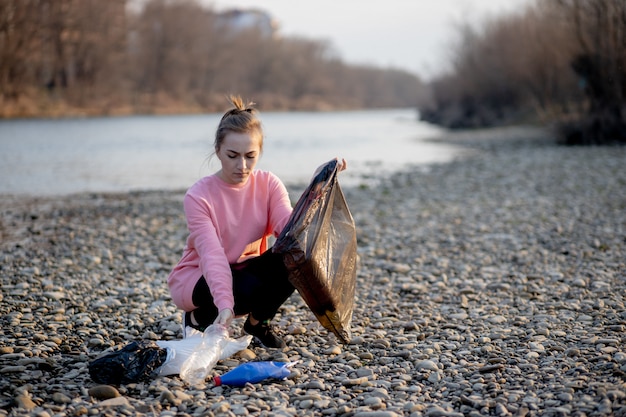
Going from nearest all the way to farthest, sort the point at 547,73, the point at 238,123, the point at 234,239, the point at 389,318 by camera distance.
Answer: the point at 238,123 < the point at 234,239 < the point at 389,318 < the point at 547,73

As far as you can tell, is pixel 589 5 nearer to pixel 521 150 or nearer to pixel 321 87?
pixel 521 150

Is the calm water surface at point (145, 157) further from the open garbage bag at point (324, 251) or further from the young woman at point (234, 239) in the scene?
the open garbage bag at point (324, 251)

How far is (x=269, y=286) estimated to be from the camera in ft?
14.1

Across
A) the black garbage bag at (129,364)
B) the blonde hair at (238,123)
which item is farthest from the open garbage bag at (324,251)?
the black garbage bag at (129,364)

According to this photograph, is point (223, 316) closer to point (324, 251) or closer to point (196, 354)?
point (196, 354)

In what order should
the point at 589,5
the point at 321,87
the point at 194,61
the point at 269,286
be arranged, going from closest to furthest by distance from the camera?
the point at 269,286 < the point at 589,5 < the point at 194,61 < the point at 321,87

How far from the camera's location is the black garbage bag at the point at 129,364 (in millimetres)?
3777

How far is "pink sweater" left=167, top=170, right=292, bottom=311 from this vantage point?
416cm

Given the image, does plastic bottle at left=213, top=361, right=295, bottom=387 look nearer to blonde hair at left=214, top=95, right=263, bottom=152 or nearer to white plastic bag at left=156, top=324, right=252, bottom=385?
white plastic bag at left=156, top=324, right=252, bottom=385

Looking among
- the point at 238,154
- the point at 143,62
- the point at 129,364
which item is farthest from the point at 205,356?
the point at 143,62

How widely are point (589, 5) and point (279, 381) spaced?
69.5 feet

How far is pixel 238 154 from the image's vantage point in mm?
4215

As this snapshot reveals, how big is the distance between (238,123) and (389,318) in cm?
207

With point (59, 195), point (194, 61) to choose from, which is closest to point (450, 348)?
point (59, 195)
